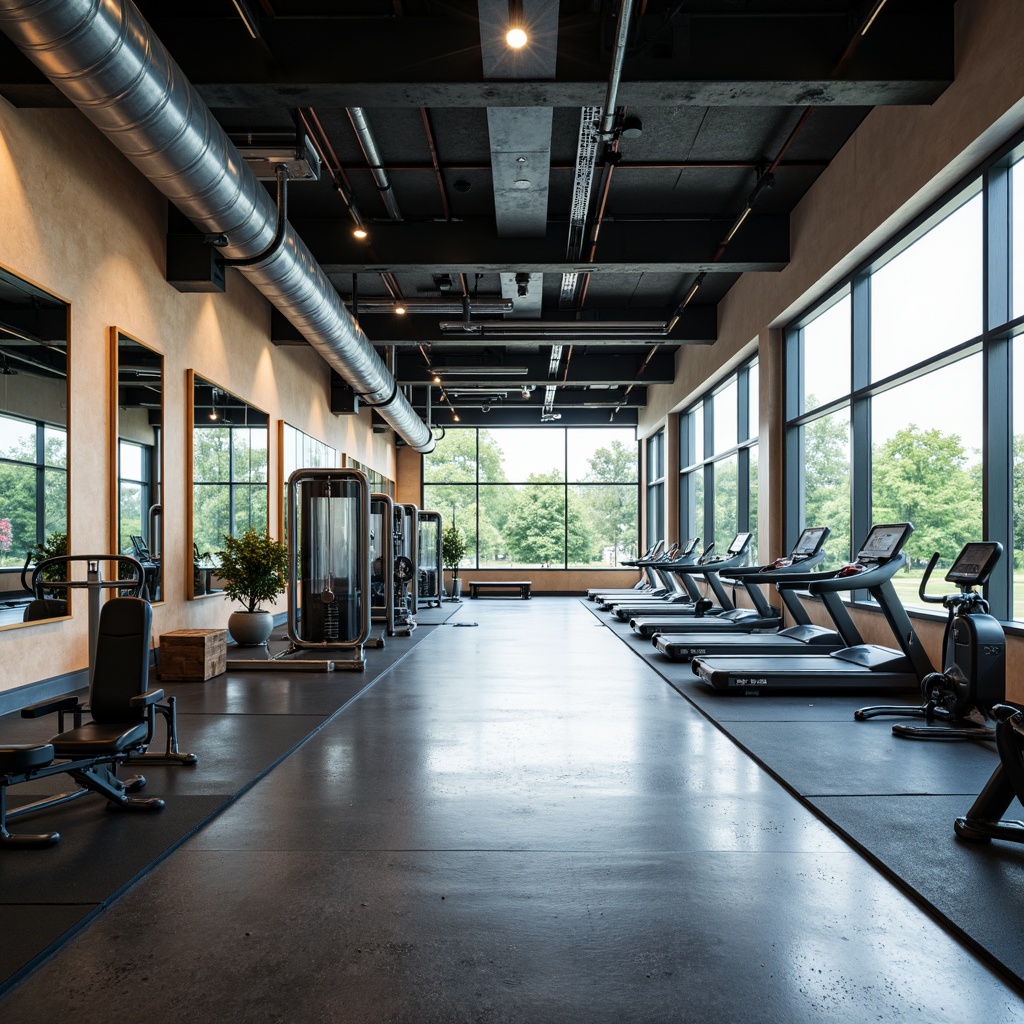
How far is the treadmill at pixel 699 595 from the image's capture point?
33.6 ft

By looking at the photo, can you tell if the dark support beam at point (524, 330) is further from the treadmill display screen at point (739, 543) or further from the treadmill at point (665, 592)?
the treadmill display screen at point (739, 543)

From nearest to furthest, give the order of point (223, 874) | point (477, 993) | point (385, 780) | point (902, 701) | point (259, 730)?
point (477, 993) → point (223, 874) → point (385, 780) → point (259, 730) → point (902, 701)

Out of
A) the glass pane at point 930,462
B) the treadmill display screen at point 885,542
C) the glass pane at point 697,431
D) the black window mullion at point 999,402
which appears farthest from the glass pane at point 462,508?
the black window mullion at point 999,402

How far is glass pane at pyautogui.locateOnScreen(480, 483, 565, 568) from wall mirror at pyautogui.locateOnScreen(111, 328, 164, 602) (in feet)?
42.6

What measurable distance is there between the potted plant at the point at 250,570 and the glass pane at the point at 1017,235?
6943mm

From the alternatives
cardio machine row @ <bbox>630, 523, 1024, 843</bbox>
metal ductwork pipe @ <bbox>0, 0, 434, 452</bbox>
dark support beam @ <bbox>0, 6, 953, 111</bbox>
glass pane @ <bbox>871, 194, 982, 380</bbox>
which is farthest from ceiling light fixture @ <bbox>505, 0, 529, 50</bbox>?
cardio machine row @ <bbox>630, 523, 1024, 843</bbox>

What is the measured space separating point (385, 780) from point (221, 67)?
14.8 ft

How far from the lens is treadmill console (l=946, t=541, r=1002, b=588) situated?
4.73 metres

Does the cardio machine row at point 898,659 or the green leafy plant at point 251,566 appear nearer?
the cardio machine row at point 898,659

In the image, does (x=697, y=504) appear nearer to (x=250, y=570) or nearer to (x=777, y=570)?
(x=777, y=570)

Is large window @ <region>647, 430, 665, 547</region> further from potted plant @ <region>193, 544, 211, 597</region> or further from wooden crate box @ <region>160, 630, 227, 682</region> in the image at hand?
wooden crate box @ <region>160, 630, 227, 682</region>

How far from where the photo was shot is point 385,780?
4109mm

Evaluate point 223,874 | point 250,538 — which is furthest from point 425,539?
point 223,874

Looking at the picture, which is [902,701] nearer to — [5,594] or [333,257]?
[5,594]
